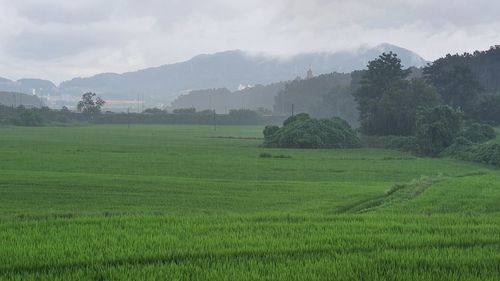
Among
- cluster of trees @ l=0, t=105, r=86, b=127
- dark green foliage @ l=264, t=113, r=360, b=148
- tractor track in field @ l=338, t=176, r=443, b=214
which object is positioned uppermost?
cluster of trees @ l=0, t=105, r=86, b=127

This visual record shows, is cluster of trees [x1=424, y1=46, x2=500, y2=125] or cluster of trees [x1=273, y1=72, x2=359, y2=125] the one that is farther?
cluster of trees [x1=273, y1=72, x2=359, y2=125]

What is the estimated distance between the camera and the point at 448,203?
50.3 feet

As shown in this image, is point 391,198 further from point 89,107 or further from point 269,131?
point 89,107

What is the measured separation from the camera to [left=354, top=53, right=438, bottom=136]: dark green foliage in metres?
59.2

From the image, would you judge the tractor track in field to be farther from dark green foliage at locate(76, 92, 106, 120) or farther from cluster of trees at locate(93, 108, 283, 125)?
dark green foliage at locate(76, 92, 106, 120)

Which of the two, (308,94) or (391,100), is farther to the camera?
(308,94)

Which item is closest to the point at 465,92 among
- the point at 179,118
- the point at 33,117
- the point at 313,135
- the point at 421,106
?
the point at 421,106

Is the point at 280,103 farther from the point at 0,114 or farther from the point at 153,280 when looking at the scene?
the point at 153,280

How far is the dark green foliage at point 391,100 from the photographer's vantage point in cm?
5916

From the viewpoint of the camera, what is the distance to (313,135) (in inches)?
2103

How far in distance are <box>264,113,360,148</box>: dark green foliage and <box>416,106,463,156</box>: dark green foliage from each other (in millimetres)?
8176

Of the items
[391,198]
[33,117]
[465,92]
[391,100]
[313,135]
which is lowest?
[391,198]

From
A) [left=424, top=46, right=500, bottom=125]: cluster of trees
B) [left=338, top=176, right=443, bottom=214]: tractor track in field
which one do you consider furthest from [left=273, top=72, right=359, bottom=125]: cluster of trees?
[left=338, top=176, right=443, bottom=214]: tractor track in field

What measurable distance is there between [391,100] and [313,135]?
11839mm
